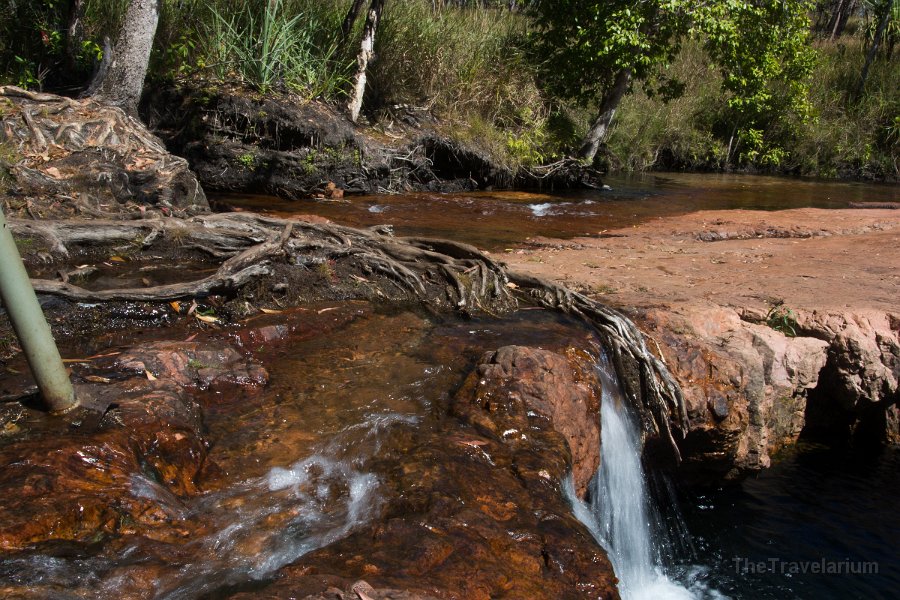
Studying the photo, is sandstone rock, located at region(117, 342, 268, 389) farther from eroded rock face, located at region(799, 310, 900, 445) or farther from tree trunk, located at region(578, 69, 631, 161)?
tree trunk, located at region(578, 69, 631, 161)

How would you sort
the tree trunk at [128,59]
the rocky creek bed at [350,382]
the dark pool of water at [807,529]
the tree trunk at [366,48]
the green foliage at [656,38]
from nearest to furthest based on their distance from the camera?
the rocky creek bed at [350,382]
the dark pool of water at [807,529]
the tree trunk at [128,59]
the tree trunk at [366,48]
the green foliage at [656,38]

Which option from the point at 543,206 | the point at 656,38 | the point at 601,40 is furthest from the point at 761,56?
the point at 543,206

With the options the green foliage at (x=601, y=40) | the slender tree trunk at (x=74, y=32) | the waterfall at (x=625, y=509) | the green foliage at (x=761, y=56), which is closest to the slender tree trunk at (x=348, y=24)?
the green foliage at (x=601, y=40)

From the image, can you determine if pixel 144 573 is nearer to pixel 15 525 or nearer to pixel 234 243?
pixel 15 525

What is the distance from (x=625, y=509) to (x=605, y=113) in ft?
36.5

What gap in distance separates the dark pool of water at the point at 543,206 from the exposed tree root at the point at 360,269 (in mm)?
2143

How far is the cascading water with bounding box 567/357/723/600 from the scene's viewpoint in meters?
4.09

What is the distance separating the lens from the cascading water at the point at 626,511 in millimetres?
4090

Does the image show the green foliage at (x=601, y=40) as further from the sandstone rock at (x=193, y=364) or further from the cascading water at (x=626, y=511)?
the sandstone rock at (x=193, y=364)

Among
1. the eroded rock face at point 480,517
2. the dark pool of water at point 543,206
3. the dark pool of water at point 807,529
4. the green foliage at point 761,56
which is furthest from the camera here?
the green foliage at point 761,56

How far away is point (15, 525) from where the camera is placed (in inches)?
95.7

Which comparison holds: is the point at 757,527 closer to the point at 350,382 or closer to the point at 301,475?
the point at 350,382

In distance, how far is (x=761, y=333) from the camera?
542cm

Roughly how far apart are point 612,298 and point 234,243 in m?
3.05
